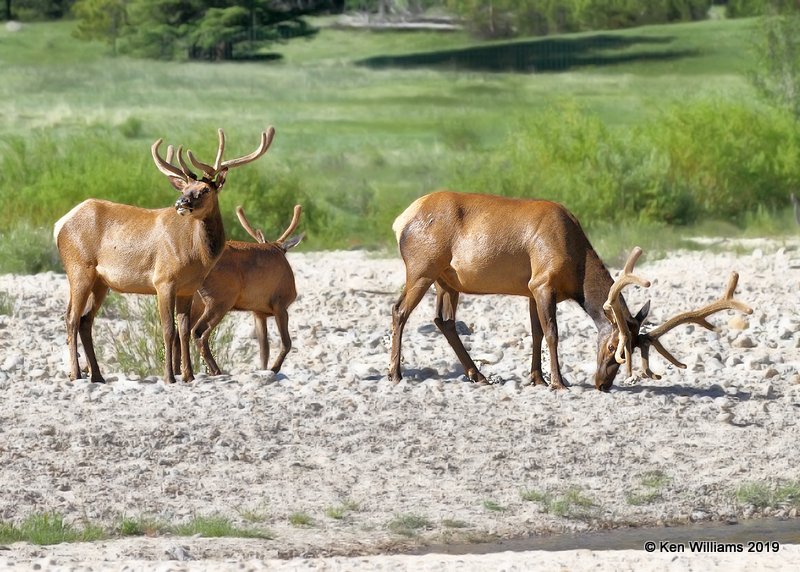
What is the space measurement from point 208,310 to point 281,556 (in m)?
4.29

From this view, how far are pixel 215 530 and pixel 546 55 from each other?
60306mm

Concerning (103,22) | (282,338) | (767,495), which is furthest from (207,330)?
(103,22)

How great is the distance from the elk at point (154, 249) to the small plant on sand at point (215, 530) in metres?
2.89

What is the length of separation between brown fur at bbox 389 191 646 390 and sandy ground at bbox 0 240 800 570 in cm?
43

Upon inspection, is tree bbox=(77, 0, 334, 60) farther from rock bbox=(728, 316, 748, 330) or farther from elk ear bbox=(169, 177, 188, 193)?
elk ear bbox=(169, 177, 188, 193)

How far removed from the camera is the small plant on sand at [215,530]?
33.2 feet

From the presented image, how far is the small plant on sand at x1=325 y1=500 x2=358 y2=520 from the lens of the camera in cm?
1062

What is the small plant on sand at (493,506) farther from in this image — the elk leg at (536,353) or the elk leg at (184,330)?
the elk leg at (184,330)

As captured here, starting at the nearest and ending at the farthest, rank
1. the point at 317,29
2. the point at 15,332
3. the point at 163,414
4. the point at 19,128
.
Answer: the point at 163,414 → the point at 15,332 → the point at 19,128 → the point at 317,29

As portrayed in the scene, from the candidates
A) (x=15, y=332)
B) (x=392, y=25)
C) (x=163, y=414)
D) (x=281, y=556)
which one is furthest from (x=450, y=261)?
(x=392, y=25)

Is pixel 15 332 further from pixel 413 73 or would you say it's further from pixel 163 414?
pixel 413 73

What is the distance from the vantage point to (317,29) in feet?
236

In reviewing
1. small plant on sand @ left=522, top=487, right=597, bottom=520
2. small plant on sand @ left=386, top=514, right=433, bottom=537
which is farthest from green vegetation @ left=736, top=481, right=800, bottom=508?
small plant on sand @ left=386, top=514, right=433, bottom=537

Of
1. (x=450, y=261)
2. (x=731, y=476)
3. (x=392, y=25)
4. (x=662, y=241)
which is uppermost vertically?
(x=450, y=261)
